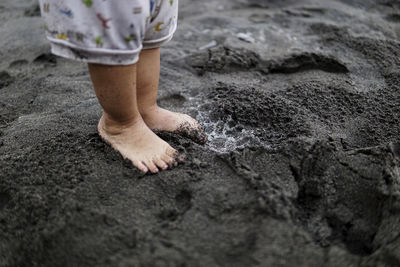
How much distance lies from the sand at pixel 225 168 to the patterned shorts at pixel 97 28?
0.41m

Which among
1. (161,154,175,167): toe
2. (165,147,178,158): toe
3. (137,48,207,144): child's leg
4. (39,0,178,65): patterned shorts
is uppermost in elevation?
(39,0,178,65): patterned shorts

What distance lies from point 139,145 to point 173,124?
0.68ft

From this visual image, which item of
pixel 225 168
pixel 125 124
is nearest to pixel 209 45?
pixel 125 124

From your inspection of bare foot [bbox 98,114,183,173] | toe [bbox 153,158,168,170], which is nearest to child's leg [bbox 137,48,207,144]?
bare foot [bbox 98,114,183,173]

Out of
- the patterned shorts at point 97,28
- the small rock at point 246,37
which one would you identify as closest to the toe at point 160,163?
the patterned shorts at point 97,28

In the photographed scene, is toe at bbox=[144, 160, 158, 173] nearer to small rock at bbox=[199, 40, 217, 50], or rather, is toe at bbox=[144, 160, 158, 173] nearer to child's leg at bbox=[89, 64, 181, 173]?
child's leg at bbox=[89, 64, 181, 173]

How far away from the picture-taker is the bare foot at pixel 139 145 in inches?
46.2

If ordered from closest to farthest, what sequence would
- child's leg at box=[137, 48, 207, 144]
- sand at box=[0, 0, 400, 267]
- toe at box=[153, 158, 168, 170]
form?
sand at box=[0, 0, 400, 267], toe at box=[153, 158, 168, 170], child's leg at box=[137, 48, 207, 144]

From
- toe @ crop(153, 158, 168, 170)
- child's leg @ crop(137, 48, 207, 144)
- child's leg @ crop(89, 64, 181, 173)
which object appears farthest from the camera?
child's leg @ crop(137, 48, 207, 144)

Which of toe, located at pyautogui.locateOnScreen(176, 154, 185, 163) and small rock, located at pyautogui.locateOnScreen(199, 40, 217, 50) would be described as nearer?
toe, located at pyautogui.locateOnScreen(176, 154, 185, 163)

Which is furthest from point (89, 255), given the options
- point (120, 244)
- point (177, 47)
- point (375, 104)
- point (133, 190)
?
point (177, 47)

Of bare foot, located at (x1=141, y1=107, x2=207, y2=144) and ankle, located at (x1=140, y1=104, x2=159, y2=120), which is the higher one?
ankle, located at (x1=140, y1=104, x2=159, y2=120)

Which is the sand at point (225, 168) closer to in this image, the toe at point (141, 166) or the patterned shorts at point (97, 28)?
the toe at point (141, 166)

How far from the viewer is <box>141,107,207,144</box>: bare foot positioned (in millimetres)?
1358
